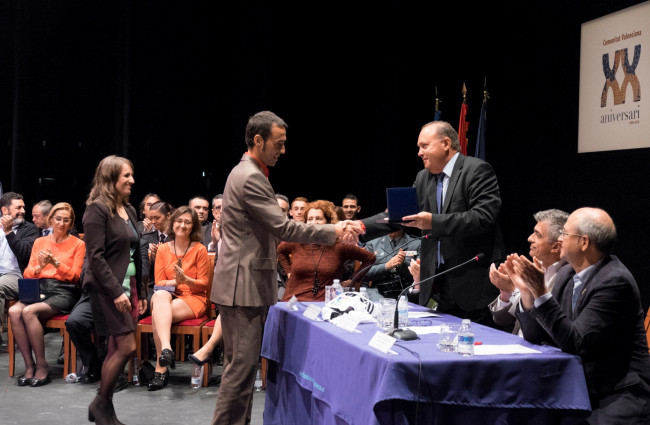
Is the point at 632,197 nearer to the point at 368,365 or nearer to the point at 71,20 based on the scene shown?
the point at 368,365

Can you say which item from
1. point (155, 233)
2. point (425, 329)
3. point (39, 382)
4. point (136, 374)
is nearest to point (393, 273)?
point (136, 374)

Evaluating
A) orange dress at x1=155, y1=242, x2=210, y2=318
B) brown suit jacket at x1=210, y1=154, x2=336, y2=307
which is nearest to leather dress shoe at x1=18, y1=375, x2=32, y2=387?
orange dress at x1=155, y1=242, x2=210, y2=318

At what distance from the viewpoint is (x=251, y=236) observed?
323cm

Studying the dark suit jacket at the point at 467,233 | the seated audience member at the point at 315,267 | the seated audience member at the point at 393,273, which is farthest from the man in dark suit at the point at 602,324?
the seated audience member at the point at 393,273

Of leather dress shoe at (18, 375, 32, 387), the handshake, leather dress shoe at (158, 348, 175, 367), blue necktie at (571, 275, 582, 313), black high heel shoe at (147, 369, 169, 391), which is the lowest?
leather dress shoe at (18, 375, 32, 387)

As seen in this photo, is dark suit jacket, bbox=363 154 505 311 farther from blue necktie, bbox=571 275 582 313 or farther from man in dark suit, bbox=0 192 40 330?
man in dark suit, bbox=0 192 40 330

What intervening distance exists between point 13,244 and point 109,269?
3018 mm

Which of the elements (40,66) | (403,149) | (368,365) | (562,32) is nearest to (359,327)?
(368,365)

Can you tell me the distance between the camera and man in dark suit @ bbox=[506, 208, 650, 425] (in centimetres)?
236

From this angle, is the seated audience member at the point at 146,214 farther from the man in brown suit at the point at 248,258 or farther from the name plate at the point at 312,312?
the name plate at the point at 312,312

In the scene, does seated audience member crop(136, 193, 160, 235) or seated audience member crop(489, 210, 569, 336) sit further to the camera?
seated audience member crop(136, 193, 160, 235)

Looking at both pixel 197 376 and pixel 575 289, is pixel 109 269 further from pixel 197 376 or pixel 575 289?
pixel 575 289

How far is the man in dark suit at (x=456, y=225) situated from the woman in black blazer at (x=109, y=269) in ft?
4.94

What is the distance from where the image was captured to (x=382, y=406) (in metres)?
2.25
